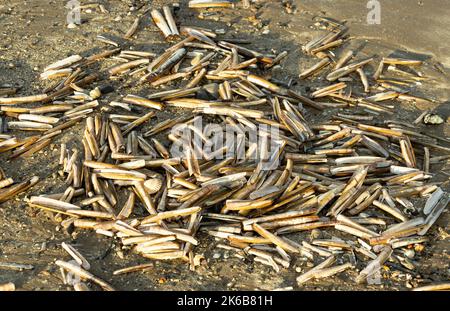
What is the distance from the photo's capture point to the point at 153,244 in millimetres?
4898

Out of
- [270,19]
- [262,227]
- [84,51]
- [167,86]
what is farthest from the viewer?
[270,19]

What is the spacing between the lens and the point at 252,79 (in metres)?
6.50

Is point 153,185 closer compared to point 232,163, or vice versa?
point 153,185

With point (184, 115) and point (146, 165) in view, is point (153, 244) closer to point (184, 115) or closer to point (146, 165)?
point (146, 165)

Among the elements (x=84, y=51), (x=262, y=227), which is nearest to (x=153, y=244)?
(x=262, y=227)

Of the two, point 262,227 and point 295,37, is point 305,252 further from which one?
point 295,37

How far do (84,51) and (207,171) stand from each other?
2525mm

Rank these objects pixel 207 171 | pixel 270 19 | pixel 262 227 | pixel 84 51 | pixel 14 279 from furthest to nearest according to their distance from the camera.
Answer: pixel 270 19 < pixel 84 51 < pixel 207 171 < pixel 262 227 < pixel 14 279

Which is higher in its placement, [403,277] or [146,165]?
[146,165]

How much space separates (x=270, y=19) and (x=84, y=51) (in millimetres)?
2158

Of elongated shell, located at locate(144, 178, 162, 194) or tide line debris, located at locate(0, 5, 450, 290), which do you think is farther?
elongated shell, located at locate(144, 178, 162, 194)

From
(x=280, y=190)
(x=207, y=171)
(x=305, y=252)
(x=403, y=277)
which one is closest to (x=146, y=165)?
(x=207, y=171)

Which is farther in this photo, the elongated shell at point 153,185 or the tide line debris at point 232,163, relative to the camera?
the elongated shell at point 153,185

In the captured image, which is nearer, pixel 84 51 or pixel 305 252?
pixel 305 252
